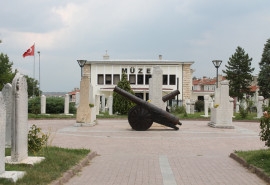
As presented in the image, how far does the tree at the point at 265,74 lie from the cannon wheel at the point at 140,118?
130 feet

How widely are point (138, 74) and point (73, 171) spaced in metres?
56.9

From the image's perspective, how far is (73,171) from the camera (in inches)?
360

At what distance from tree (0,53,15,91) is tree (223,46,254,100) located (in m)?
35.4

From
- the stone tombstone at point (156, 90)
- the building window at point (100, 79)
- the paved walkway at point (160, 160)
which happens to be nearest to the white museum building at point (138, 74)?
the building window at point (100, 79)

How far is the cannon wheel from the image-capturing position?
21.0 meters

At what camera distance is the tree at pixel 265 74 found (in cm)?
5709

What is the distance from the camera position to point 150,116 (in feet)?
69.2

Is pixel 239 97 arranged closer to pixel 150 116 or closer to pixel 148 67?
pixel 148 67

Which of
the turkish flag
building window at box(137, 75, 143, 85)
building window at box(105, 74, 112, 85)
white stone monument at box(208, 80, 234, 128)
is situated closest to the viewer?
white stone monument at box(208, 80, 234, 128)

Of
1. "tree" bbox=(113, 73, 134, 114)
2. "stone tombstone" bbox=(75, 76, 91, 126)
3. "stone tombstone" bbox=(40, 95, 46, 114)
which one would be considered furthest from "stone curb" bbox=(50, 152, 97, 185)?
"tree" bbox=(113, 73, 134, 114)

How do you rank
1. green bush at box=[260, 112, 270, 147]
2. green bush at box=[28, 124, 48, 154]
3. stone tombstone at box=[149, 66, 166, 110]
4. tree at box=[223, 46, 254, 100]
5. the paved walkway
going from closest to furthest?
the paved walkway, green bush at box=[28, 124, 48, 154], green bush at box=[260, 112, 270, 147], stone tombstone at box=[149, 66, 166, 110], tree at box=[223, 46, 254, 100]

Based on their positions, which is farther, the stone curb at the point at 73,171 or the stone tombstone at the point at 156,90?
the stone tombstone at the point at 156,90

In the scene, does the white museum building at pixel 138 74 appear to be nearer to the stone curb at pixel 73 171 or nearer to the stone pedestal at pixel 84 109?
the stone pedestal at pixel 84 109

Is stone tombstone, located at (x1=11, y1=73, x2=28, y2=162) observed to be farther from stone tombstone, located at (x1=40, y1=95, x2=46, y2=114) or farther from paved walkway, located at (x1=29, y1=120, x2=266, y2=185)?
stone tombstone, located at (x1=40, y1=95, x2=46, y2=114)
